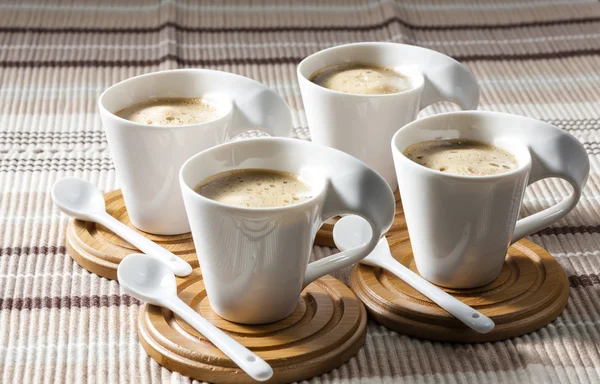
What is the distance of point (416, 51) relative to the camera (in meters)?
0.82

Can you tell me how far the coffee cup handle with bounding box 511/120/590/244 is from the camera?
2.08 ft

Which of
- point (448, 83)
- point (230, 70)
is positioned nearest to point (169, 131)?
point (448, 83)

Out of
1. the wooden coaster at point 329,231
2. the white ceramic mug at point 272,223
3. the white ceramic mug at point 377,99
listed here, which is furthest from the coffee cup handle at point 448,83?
the white ceramic mug at point 272,223

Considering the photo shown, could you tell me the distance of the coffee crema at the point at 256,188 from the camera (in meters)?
0.58

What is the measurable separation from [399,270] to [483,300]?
0.22 feet

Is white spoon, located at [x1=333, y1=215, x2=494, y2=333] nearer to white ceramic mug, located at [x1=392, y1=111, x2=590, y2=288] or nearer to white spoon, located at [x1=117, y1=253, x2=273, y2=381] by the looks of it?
white ceramic mug, located at [x1=392, y1=111, x2=590, y2=288]

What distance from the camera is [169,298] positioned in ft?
2.02

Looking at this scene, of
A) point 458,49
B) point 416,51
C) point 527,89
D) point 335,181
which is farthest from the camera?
point 458,49

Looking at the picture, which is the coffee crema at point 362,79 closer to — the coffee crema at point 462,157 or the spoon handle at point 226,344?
the coffee crema at point 462,157

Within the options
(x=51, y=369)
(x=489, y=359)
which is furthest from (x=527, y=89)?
(x=51, y=369)

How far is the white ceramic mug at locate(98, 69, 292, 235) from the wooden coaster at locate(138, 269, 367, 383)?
0.11 m

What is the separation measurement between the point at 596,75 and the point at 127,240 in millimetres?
711

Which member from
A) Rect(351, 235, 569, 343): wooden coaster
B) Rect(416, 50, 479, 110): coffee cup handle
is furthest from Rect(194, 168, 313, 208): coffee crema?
Rect(416, 50, 479, 110): coffee cup handle

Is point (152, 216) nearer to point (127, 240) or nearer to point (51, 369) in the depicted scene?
point (127, 240)
